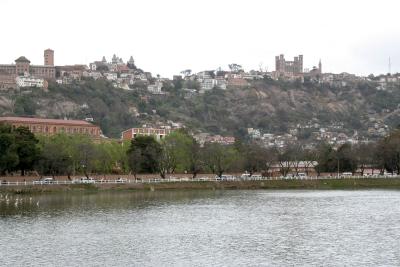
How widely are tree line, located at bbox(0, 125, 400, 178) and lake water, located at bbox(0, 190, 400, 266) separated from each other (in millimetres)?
27366

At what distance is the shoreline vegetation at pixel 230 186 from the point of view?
101 meters

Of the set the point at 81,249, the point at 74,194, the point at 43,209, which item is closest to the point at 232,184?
the point at 74,194

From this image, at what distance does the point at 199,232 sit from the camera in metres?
54.8

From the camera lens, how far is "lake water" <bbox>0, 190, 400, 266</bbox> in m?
42.9

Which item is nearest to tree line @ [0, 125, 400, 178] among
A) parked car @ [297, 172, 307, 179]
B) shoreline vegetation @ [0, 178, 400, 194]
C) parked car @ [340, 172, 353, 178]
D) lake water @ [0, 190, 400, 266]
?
parked car @ [340, 172, 353, 178]

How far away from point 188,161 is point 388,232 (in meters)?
81.4

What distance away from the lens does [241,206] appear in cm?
7781

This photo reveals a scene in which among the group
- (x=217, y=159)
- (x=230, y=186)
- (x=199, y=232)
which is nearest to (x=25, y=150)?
(x=230, y=186)

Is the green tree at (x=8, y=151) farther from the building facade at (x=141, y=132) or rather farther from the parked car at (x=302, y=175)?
the building facade at (x=141, y=132)

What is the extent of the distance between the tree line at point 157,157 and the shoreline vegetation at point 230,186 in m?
8.87

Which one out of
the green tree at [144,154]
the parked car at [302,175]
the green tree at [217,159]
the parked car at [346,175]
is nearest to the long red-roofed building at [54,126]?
the green tree at [144,154]

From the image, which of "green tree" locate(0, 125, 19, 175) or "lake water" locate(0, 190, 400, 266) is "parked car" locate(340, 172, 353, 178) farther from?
"green tree" locate(0, 125, 19, 175)

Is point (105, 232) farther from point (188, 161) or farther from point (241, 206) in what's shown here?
point (188, 161)

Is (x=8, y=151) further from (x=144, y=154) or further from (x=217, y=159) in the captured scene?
(x=217, y=159)
